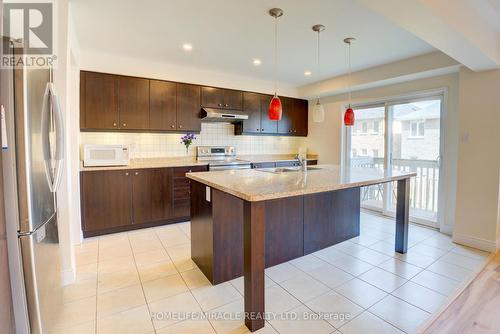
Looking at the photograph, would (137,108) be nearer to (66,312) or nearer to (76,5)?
(76,5)

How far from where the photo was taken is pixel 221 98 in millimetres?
4383

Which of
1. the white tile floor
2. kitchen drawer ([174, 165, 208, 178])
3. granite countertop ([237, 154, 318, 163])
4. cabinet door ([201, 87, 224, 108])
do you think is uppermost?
cabinet door ([201, 87, 224, 108])

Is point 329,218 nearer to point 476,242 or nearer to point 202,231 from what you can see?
point 202,231

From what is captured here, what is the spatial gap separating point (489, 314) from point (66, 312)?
10.1ft

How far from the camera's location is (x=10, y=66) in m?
1.20

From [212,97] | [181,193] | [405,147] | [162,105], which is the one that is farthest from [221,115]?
[405,147]

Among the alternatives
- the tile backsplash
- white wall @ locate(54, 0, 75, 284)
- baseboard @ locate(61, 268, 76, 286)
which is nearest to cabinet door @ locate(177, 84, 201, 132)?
the tile backsplash

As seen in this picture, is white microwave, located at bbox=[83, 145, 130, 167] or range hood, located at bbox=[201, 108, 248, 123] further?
range hood, located at bbox=[201, 108, 248, 123]

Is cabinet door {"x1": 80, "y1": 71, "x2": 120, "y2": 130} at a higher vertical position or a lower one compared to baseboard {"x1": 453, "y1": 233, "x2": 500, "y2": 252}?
higher

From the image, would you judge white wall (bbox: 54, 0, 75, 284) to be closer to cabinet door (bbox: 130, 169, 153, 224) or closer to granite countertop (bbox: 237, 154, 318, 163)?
cabinet door (bbox: 130, 169, 153, 224)

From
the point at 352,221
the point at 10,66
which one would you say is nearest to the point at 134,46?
the point at 10,66

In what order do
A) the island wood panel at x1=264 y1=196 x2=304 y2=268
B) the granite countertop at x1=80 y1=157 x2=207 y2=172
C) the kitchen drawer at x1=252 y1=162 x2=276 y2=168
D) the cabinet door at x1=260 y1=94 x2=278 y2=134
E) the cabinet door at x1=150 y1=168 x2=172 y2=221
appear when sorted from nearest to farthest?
the island wood panel at x1=264 y1=196 x2=304 y2=268 < the granite countertop at x1=80 y1=157 x2=207 y2=172 < the cabinet door at x1=150 y1=168 x2=172 y2=221 < the kitchen drawer at x1=252 y1=162 x2=276 y2=168 < the cabinet door at x1=260 y1=94 x2=278 y2=134

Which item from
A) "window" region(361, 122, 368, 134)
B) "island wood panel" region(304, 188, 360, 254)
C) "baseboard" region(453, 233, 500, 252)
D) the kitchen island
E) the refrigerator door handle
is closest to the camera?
the refrigerator door handle

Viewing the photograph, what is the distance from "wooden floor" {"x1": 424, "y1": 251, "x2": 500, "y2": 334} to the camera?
1702mm
